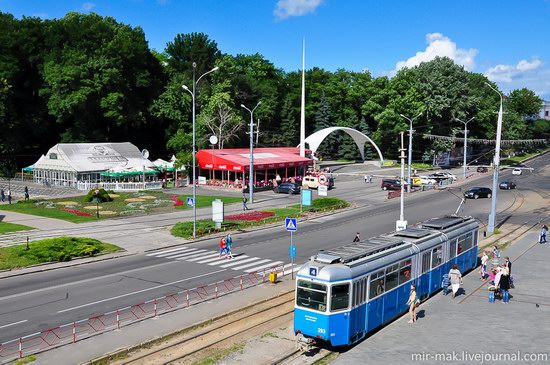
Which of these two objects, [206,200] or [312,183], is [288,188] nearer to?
[312,183]

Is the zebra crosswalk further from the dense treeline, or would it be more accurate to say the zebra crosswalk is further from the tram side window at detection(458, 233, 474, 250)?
the dense treeline

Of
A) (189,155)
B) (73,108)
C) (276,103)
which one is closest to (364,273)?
(189,155)

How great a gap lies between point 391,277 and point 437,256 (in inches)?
194

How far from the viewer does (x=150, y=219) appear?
148 feet

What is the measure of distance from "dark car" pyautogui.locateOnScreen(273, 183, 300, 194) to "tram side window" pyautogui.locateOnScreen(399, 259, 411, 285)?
1740 inches

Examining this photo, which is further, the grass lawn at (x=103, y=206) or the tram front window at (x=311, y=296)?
the grass lawn at (x=103, y=206)

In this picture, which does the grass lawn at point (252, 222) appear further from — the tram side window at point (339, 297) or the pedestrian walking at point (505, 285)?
the tram side window at point (339, 297)

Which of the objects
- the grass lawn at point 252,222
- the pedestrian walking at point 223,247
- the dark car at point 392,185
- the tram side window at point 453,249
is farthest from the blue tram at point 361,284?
the dark car at point 392,185

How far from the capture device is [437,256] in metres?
22.9

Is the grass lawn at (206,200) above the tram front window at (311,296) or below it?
below

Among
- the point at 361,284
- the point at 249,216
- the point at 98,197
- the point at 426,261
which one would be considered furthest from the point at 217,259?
the point at 98,197

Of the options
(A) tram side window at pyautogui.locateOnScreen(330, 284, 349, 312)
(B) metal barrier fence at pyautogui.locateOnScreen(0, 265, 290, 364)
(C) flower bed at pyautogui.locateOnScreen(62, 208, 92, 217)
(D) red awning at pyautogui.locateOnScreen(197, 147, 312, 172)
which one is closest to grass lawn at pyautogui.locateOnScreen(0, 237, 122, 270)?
(B) metal barrier fence at pyautogui.locateOnScreen(0, 265, 290, 364)

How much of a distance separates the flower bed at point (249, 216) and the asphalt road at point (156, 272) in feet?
10.3

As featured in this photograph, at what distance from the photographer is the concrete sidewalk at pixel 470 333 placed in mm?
15844
